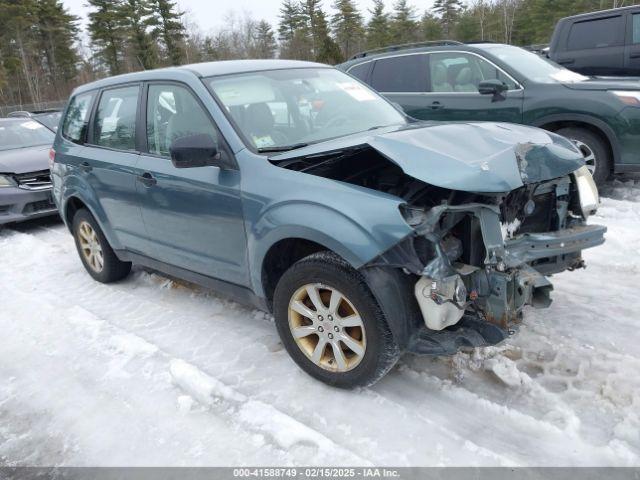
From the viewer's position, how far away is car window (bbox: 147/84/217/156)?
352cm

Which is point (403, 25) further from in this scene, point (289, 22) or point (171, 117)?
point (171, 117)

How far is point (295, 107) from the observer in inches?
Result: 145

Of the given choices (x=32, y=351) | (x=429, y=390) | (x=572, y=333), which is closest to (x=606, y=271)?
(x=572, y=333)

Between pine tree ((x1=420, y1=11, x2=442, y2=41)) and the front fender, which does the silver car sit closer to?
the front fender

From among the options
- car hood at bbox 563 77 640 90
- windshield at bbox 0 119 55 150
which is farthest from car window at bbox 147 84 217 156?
windshield at bbox 0 119 55 150

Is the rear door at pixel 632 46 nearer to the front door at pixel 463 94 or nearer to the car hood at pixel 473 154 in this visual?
the front door at pixel 463 94

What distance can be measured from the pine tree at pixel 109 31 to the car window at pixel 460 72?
144ft

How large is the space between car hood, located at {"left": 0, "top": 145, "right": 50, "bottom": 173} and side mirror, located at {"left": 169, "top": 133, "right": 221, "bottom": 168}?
5497 millimetres

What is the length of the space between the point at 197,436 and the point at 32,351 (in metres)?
1.86

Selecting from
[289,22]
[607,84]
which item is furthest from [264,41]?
[607,84]

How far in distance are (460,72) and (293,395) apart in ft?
17.3

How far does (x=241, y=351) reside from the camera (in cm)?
358

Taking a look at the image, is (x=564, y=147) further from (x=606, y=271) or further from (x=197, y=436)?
(x=197, y=436)

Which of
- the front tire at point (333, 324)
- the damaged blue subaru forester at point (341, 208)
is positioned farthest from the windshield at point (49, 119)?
the front tire at point (333, 324)
